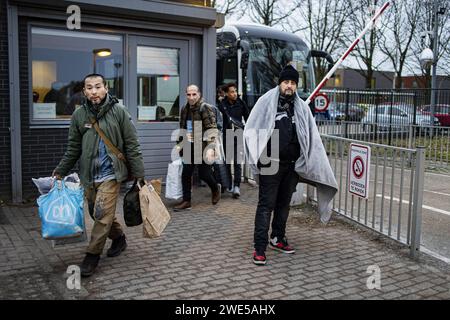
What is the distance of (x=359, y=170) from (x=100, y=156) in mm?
3058

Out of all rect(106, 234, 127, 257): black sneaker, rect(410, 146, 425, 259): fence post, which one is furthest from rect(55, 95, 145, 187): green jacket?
rect(410, 146, 425, 259): fence post

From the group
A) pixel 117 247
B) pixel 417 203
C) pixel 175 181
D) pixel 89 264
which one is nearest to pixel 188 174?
pixel 175 181

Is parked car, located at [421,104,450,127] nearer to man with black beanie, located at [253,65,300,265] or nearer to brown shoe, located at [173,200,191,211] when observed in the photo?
brown shoe, located at [173,200,191,211]

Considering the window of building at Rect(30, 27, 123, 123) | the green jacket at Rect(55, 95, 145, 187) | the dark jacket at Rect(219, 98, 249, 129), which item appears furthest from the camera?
the dark jacket at Rect(219, 98, 249, 129)

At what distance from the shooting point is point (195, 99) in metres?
7.21

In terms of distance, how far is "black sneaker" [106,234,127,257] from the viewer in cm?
521

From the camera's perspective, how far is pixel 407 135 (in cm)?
1370

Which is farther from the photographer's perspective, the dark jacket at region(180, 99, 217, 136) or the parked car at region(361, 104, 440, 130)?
the parked car at region(361, 104, 440, 130)

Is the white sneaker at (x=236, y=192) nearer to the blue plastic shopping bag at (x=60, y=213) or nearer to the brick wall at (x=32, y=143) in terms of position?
the brick wall at (x=32, y=143)

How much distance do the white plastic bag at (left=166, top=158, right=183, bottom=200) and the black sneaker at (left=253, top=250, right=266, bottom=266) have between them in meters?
2.66

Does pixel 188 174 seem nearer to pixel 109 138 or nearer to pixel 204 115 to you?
pixel 204 115

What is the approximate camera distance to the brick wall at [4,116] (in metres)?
7.03

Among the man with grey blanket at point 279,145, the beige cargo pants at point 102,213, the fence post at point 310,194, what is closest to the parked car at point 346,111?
the fence post at point 310,194
